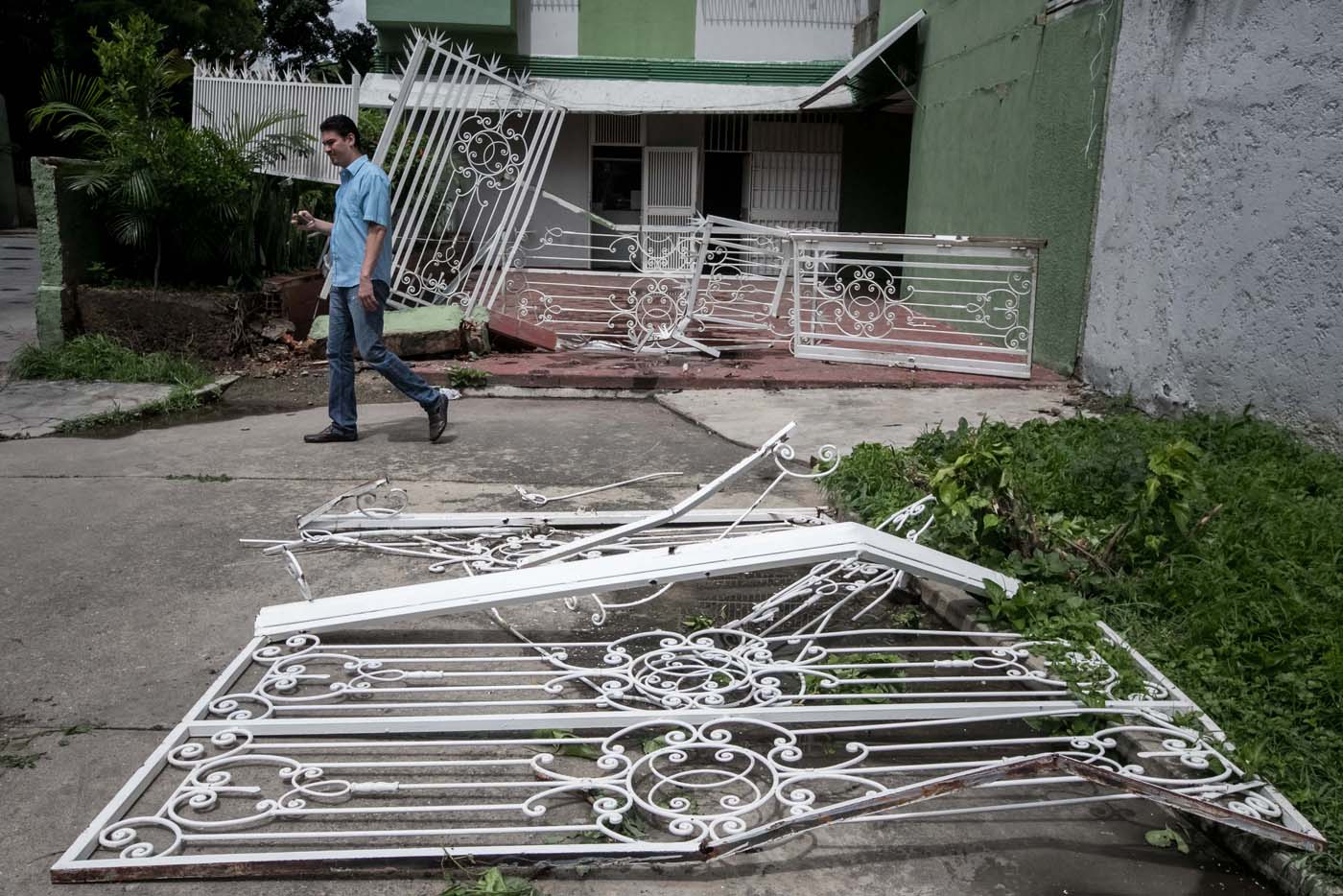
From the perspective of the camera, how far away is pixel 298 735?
2.88m

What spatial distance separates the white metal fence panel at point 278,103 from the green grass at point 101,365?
2.16 metres

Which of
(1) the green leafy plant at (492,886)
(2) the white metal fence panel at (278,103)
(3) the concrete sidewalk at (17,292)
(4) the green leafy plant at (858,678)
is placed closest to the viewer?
(1) the green leafy plant at (492,886)

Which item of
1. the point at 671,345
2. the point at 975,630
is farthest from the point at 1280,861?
the point at 671,345

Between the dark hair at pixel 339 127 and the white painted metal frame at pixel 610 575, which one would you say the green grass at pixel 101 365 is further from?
the white painted metal frame at pixel 610 575

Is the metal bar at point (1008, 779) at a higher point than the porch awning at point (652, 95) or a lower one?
lower

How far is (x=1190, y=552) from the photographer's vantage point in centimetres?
375

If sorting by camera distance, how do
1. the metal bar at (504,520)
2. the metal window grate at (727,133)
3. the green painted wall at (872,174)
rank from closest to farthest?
the metal bar at (504,520) → the green painted wall at (872,174) → the metal window grate at (727,133)

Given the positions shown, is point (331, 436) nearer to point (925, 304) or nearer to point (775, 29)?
point (925, 304)

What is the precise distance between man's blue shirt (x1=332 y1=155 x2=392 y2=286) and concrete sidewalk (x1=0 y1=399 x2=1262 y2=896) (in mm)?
1032

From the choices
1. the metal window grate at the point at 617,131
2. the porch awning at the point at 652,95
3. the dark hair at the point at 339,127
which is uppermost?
the porch awning at the point at 652,95

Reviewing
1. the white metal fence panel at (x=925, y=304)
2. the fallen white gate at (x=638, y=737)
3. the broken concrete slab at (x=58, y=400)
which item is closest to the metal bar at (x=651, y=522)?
the fallen white gate at (x=638, y=737)

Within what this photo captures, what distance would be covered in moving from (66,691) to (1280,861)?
3278mm

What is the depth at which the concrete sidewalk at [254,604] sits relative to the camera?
2.33m

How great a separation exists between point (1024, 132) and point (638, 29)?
1009 centimetres
